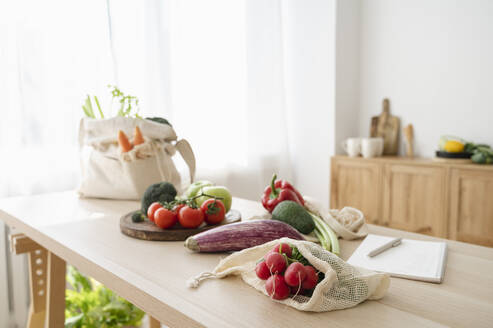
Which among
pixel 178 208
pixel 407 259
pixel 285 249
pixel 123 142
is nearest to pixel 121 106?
pixel 123 142

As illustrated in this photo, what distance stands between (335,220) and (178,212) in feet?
1.58

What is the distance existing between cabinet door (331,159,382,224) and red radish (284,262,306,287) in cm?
252

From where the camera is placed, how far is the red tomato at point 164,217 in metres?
1.20

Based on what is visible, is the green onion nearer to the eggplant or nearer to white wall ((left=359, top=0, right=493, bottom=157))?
the eggplant

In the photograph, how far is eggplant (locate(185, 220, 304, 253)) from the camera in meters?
1.04

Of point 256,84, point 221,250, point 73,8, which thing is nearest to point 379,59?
point 256,84

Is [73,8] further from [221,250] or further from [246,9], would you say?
[221,250]

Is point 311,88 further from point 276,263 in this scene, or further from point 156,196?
point 276,263

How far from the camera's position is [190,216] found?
47.4 inches

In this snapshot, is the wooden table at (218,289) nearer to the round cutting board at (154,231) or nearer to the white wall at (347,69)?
the round cutting board at (154,231)

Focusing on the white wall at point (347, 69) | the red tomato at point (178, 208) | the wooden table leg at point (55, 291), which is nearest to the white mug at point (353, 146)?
the white wall at point (347, 69)

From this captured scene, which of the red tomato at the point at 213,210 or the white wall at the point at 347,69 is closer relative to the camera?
the red tomato at the point at 213,210

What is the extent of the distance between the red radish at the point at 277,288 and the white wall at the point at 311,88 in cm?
284

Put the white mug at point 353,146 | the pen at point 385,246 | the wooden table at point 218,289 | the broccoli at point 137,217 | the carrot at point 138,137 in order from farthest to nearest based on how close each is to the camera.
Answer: the white mug at point 353,146, the carrot at point 138,137, the broccoli at point 137,217, the pen at point 385,246, the wooden table at point 218,289
